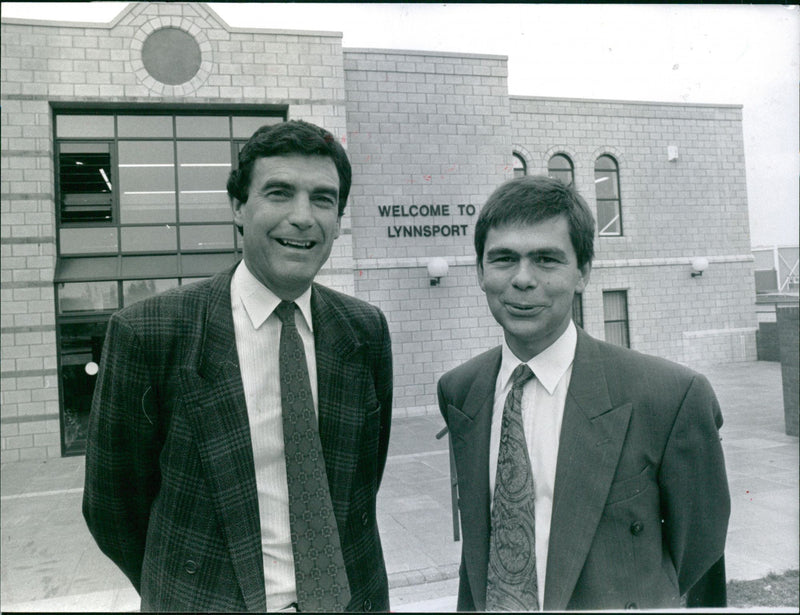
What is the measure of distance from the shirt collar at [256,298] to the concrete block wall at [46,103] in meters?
8.20

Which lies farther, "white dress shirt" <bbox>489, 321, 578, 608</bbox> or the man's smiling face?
the man's smiling face

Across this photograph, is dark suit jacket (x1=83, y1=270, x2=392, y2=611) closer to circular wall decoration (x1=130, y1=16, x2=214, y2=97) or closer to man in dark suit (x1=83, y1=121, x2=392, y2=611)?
man in dark suit (x1=83, y1=121, x2=392, y2=611)

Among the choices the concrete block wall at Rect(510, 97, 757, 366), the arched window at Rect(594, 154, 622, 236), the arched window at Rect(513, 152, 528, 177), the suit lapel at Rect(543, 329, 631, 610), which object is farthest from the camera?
the arched window at Rect(594, 154, 622, 236)

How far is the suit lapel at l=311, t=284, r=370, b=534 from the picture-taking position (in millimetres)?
1565

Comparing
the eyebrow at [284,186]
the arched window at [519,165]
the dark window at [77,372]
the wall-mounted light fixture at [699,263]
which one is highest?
the arched window at [519,165]

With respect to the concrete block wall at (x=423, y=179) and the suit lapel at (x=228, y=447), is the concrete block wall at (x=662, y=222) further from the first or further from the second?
the suit lapel at (x=228, y=447)

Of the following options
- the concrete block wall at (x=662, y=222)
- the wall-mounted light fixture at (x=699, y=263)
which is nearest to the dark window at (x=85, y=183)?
the concrete block wall at (x=662, y=222)

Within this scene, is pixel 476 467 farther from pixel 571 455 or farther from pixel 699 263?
pixel 699 263

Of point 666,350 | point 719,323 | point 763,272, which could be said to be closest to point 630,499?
point 666,350

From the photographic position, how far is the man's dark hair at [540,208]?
141cm

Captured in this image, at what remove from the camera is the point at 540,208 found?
142 cm

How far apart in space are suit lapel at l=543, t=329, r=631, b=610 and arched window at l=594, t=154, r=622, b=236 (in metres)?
14.4

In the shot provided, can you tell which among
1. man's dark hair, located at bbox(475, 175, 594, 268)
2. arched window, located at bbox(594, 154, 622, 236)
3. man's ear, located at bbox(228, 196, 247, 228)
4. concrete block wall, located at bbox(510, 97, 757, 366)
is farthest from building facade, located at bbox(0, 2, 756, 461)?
man's dark hair, located at bbox(475, 175, 594, 268)

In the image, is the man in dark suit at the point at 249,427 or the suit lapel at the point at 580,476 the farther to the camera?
the man in dark suit at the point at 249,427
